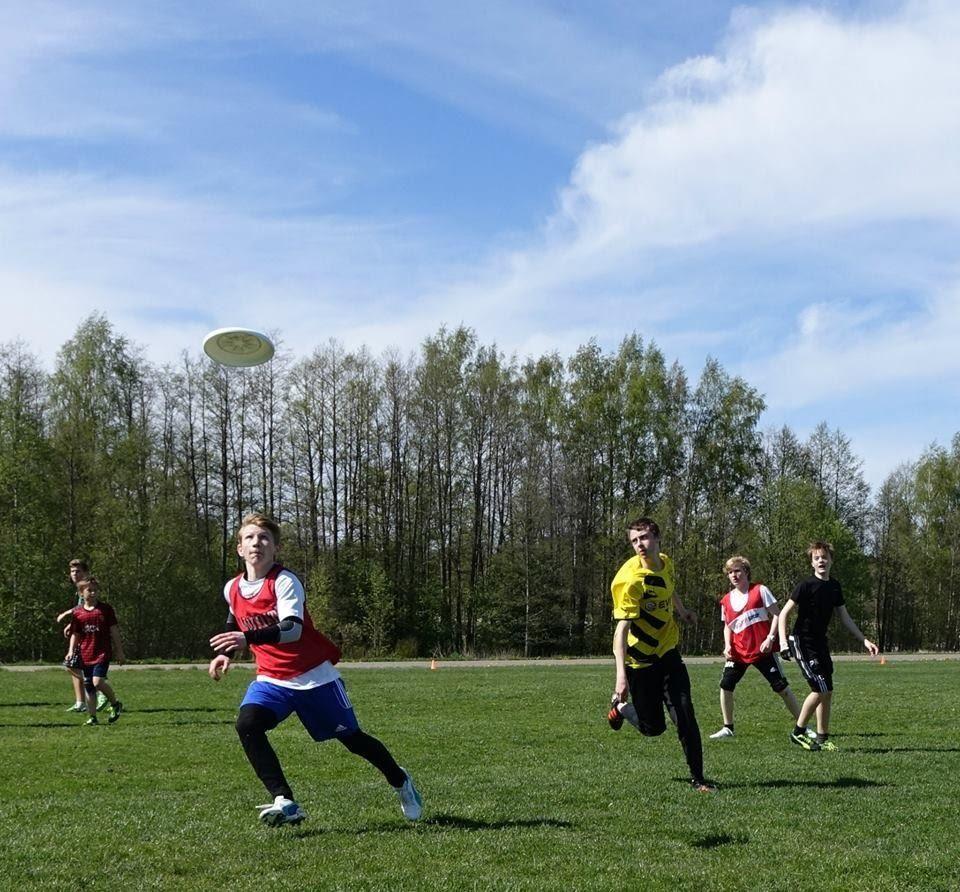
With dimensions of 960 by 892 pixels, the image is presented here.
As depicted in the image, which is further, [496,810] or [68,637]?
[68,637]

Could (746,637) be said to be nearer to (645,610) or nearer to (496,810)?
(645,610)

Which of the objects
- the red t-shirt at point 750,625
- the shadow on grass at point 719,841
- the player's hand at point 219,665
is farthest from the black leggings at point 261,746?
the red t-shirt at point 750,625

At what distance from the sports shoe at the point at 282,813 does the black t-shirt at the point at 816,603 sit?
6.96m

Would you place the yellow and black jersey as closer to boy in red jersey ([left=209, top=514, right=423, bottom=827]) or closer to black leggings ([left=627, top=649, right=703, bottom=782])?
black leggings ([left=627, top=649, right=703, bottom=782])

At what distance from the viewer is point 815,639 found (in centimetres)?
1192

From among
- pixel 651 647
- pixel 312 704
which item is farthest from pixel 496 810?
pixel 651 647

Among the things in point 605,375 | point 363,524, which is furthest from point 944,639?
point 363,524

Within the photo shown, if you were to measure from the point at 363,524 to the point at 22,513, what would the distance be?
1846cm

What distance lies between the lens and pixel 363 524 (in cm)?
5778

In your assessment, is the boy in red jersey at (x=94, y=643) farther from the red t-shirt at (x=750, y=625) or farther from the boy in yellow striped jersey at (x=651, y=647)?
the boy in yellow striped jersey at (x=651, y=647)

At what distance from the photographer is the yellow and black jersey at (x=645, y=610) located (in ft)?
28.8

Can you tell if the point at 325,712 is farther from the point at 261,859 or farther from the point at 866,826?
the point at 866,826

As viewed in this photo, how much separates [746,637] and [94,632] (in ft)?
31.5

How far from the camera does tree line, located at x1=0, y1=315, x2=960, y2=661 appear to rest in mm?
49469
